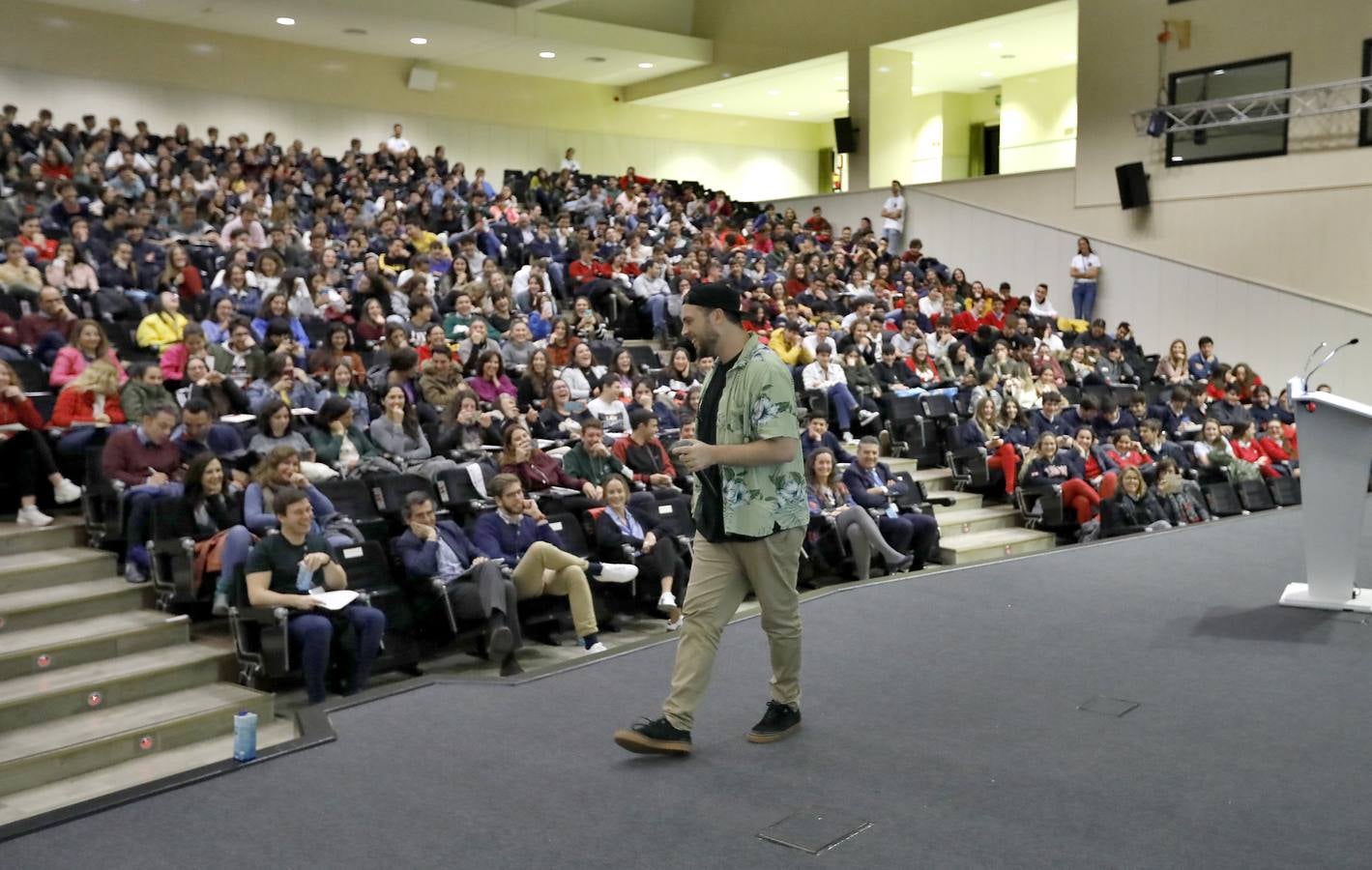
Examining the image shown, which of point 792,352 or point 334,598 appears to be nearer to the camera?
point 334,598

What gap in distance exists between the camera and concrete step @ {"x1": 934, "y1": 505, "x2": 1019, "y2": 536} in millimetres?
8938

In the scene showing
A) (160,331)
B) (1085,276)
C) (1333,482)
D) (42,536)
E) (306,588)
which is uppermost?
(1085,276)

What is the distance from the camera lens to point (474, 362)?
29.4ft

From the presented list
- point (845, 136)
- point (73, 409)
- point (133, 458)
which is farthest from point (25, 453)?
point (845, 136)

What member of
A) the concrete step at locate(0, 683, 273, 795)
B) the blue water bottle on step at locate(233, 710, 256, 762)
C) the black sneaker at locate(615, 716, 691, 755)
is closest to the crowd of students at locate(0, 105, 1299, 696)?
the concrete step at locate(0, 683, 273, 795)

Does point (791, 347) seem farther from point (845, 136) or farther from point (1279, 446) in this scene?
point (845, 136)

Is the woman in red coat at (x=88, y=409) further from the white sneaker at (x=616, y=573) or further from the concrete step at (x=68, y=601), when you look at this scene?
the white sneaker at (x=616, y=573)

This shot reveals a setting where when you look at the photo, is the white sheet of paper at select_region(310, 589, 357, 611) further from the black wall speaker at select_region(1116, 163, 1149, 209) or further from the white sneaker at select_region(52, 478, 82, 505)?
the black wall speaker at select_region(1116, 163, 1149, 209)

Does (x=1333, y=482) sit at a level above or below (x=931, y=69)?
below

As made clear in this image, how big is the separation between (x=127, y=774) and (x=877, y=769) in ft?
9.61

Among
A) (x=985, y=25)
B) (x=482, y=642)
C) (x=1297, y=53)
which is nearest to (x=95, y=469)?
(x=482, y=642)

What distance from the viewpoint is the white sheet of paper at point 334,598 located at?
17.0ft

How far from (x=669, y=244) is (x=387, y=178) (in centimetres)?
351

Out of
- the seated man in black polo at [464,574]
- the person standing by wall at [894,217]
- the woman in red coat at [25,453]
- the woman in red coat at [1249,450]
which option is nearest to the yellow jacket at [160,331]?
the woman in red coat at [25,453]
